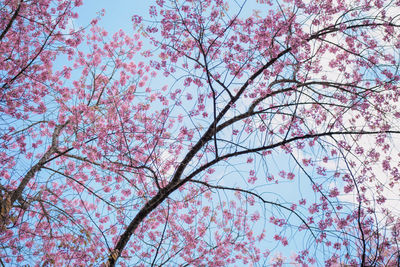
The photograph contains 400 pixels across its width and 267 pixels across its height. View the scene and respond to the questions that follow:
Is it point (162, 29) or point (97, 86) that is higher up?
point (97, 86)

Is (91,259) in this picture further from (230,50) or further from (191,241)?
(230,50)

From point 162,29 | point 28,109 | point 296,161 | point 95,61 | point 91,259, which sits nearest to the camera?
point 296,161

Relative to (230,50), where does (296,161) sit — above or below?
below

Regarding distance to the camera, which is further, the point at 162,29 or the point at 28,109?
the point at 28,109

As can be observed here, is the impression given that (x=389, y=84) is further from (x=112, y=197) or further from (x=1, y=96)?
(x=1, y=96)

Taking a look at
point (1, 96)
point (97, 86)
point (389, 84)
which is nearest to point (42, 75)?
point (97, 86)

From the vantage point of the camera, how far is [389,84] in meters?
5.10

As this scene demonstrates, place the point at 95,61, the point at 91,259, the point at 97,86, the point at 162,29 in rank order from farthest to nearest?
the point at 95,61, the point at 97,86, the point at 162,29, the point at 91,259

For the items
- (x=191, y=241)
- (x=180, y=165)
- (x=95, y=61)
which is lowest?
(x=191, y=241)

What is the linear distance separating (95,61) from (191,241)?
642 centimetres

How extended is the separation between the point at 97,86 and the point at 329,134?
621 cm

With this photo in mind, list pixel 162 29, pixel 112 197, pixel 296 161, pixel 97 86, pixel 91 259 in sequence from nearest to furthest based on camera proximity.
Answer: pixel 296 161, pixel 91 259, pixel 162 29, pixel 112 197, pixel 97 86

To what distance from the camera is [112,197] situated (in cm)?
603

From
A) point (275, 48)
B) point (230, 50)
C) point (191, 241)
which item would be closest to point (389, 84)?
point (275, 48)
